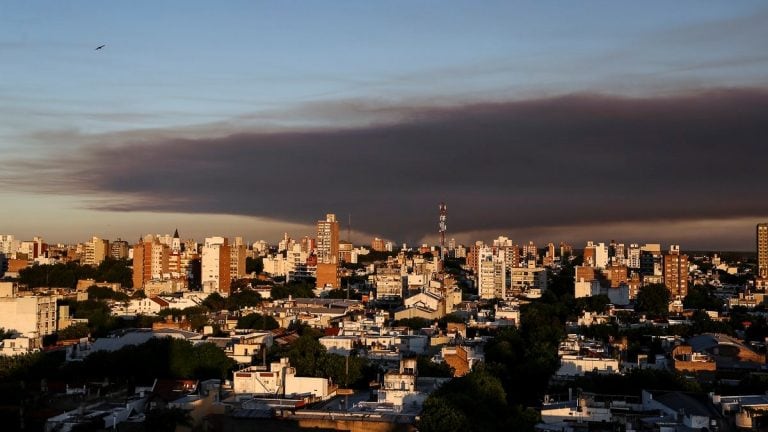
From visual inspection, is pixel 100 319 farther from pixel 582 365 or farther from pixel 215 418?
pixel 215 418

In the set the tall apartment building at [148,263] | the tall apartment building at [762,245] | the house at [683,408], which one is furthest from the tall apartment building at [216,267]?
the house at [683,408]

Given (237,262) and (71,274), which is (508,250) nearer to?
(237,262)

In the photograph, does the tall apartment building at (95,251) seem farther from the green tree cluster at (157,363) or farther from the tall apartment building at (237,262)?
the green tree cluster at (157,363)

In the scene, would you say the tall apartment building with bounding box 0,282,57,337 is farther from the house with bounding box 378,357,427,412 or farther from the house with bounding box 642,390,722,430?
the house with bounding box 642,390,722,430

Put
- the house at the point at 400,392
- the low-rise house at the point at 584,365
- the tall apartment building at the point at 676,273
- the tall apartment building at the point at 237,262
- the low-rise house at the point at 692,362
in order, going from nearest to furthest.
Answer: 1. the house at the point at 400,392
2. the low-rise house at the point at 584,365
3. the low-rise house at the point at 692,362
4. the tall apartment building at the point at 676,273
5. the tall apartment building at the point at 237,262

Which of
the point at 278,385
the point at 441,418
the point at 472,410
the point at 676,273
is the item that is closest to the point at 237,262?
the point at 676,273

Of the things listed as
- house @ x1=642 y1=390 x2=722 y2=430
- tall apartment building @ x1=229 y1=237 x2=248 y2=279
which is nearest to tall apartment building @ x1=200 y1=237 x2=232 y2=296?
tall apartment building @ x1=229 y1=237 x2=248 y2=279
